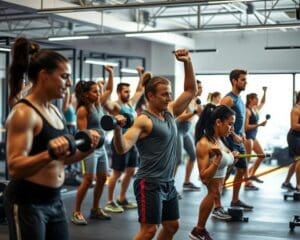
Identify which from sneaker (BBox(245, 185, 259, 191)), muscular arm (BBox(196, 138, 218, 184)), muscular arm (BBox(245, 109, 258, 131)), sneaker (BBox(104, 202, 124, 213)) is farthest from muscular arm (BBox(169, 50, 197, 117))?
sneaker (BBox(245, 185, 259, 191))

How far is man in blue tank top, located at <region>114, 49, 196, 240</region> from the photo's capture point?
9.21 ft

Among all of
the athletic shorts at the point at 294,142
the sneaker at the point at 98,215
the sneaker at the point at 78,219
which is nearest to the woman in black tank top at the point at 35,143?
the sneaker at the point at 78,219

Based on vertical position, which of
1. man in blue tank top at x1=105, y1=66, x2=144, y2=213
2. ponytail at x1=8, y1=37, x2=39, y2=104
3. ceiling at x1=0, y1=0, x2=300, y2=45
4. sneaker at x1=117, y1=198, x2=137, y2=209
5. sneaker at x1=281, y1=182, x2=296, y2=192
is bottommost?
sneaker at x1=281, y1=182, x2=296, y2=192

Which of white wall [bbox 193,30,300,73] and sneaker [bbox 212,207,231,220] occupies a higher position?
white wall [bbox 193,30,300,73]

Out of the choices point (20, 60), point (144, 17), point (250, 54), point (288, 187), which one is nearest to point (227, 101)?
point (288, 187)

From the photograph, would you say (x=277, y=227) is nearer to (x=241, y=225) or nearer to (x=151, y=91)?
(x=241, y=225)

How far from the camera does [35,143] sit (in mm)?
1830

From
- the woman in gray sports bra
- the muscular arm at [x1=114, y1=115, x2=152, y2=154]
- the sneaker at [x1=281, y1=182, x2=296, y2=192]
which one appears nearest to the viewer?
the muscular arm at [x1=114, y1=115, x2=152, y2=154]

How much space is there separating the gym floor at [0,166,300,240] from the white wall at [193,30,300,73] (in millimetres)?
1575

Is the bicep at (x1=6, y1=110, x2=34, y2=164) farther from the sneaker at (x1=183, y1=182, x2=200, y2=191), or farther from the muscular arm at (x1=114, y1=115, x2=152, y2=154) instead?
the sneaker at (x1=183, y1=182, x2=200, y2=191)

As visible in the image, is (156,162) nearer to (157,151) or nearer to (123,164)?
(157,151)

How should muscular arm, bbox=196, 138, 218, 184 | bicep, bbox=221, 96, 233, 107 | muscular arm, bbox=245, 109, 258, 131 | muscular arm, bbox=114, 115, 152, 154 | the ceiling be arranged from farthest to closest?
the ceiling < muscular arm, bbox=245, 109, 258, 131 < bicep, bbox=221, 96, 233, 107 < muscular arm, bbox=196, 138, 218, 184 < muscular arm, bbox=114, 115, 152, 154

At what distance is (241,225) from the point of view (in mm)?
4785

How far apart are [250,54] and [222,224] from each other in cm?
345
